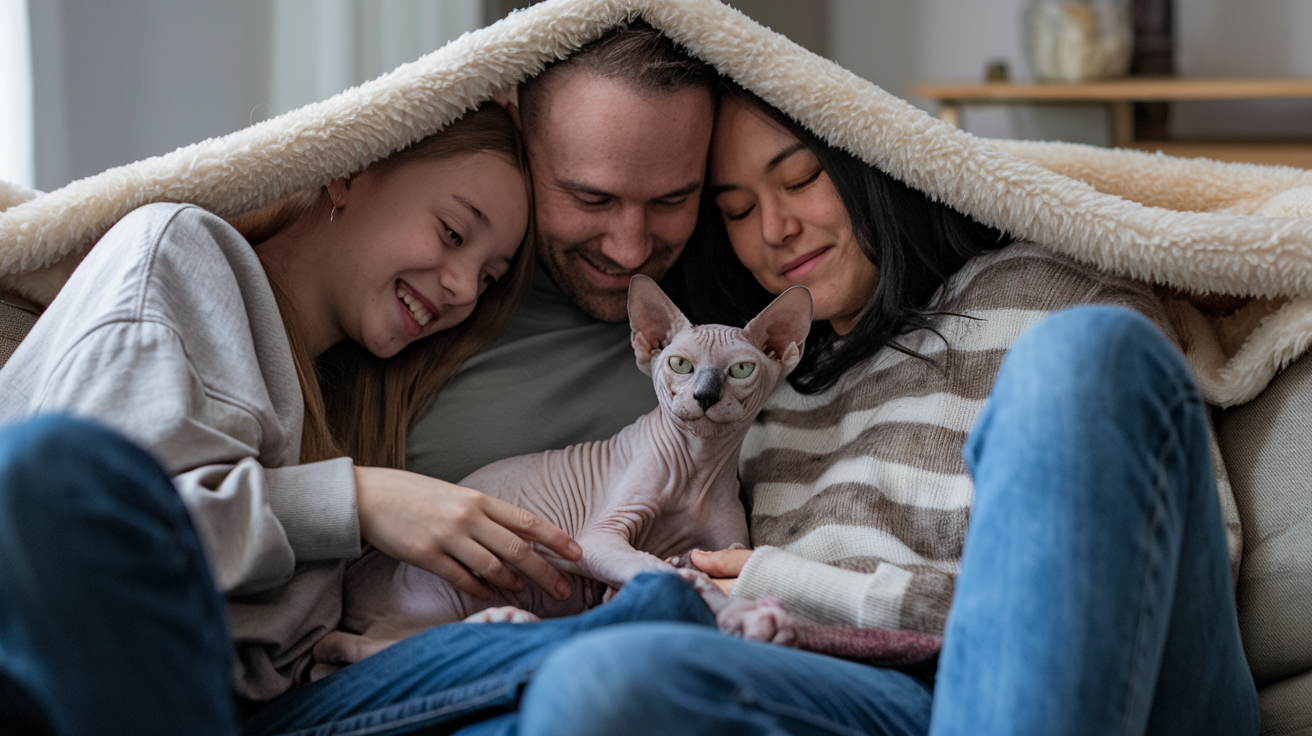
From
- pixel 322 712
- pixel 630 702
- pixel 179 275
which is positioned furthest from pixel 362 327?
pixel 630 702

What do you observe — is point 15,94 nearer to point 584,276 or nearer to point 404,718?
point 584,276

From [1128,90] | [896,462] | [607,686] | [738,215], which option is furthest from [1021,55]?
[607,686]

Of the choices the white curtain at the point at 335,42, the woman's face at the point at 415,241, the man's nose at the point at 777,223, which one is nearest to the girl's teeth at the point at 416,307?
the woman's face at the point at 415,241

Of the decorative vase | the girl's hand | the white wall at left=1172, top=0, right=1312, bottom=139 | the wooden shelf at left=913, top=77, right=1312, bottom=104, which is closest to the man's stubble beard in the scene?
the girl's hand

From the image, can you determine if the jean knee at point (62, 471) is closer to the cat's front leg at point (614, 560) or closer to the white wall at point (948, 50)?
the cat's front leg at point (614, 560)

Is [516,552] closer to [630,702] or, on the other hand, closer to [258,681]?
[258,681]

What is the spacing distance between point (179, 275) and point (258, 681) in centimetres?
40

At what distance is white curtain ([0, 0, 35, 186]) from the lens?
5.56 feet

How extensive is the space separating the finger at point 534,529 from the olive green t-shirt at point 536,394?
0.96 ft

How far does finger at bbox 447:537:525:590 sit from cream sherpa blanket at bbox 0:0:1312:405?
0.52 m

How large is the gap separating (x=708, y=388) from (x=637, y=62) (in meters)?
0.47

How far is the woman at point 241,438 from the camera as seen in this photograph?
58 cm

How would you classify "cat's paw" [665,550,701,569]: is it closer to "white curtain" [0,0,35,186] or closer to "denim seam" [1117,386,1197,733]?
"denim seam" [1117,386,1197,733]

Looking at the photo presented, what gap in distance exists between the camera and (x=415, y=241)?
1.18 meters
